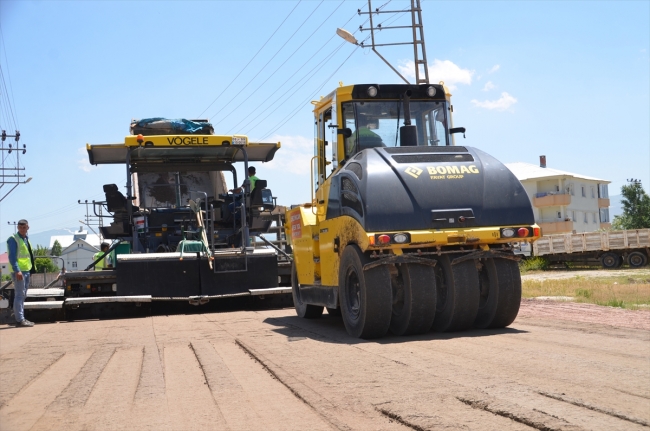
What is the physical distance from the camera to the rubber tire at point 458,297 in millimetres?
8594

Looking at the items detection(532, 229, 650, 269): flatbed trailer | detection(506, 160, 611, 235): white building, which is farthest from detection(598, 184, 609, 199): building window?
detection(532, 229, 650, 269): flatbed trailer

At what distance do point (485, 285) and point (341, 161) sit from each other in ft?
7.75

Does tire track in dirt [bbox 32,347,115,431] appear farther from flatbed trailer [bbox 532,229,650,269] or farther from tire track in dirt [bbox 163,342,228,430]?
flatbed trailer [bbox 532,229,650,269]

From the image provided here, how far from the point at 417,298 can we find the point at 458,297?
50 centimetres

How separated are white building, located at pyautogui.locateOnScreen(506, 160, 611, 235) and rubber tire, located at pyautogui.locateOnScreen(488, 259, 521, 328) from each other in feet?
194

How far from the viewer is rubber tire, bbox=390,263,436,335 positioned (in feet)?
27.7

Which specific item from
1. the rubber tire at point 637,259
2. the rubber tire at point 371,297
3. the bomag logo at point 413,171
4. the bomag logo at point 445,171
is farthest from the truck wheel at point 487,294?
the rubber tire at point 637,259

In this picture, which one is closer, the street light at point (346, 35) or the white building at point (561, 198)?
the street light at point (346, 35)

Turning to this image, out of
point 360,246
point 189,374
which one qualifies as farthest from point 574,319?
point 189,374

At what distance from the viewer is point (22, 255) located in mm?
12898

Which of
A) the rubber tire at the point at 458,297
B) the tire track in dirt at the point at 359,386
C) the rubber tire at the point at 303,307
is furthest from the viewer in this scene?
the rubber tire at the point at 303,307

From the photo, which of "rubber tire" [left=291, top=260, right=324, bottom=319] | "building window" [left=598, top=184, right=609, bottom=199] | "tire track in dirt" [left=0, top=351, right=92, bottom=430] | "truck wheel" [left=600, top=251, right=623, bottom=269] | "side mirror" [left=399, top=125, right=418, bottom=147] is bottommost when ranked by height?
"truck wheel" [left=600, top=251, right=623, bottom=269]

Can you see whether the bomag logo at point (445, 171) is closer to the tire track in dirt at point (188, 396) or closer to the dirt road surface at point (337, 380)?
the dirt road surface at point (337, 380)

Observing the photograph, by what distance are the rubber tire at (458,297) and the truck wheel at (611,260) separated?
31315 millimetres
